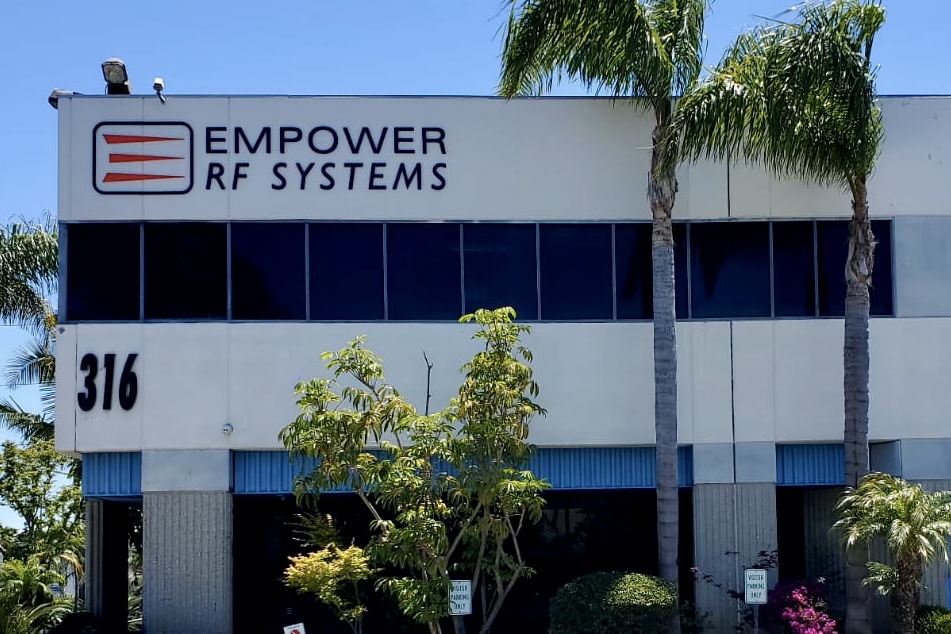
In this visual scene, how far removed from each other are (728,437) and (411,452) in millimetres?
5489

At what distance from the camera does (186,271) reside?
18625 mm

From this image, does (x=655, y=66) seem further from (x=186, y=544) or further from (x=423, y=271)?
(x=186, y=544)

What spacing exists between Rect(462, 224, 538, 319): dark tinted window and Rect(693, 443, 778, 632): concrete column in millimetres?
3701

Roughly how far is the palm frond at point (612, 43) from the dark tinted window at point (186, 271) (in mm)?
5220

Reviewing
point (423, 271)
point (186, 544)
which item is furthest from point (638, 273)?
point (186, 544)

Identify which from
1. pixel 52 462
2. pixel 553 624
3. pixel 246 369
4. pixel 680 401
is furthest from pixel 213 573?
pixel 52 462

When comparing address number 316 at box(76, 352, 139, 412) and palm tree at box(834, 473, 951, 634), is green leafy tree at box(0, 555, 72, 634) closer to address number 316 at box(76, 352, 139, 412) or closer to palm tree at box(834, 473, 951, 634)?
address number 316 at box(76, 352, 139, 412)

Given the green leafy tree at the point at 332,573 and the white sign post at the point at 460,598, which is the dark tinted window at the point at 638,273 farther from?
the green leafy tree at the point at 332,573

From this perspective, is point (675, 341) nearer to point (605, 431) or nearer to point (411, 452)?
point (605, 431)

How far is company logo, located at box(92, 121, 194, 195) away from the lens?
18.6m

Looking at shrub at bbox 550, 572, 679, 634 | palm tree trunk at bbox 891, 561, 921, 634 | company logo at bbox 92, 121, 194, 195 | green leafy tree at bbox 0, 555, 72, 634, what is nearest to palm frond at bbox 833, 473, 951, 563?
palm tree trunk at bbox 891, 561, 921, 634

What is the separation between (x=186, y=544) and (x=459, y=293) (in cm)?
567

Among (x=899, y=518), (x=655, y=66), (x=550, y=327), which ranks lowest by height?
(x=899, y=518)

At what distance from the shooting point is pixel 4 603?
18328 mm
